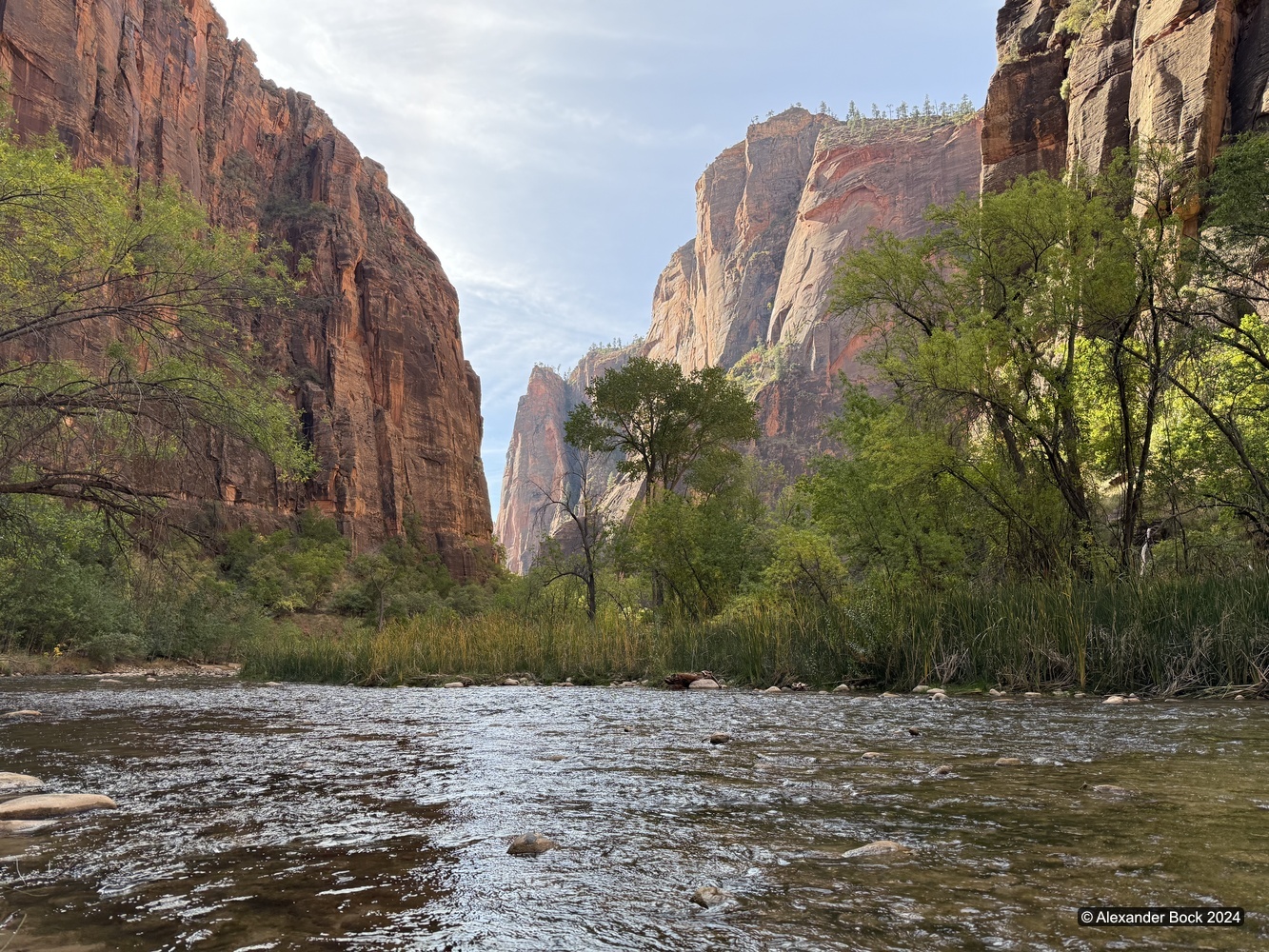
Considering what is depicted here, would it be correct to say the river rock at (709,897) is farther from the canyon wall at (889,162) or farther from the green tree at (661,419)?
the green tree at (661,419)

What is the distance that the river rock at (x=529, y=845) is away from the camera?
2.84 meters

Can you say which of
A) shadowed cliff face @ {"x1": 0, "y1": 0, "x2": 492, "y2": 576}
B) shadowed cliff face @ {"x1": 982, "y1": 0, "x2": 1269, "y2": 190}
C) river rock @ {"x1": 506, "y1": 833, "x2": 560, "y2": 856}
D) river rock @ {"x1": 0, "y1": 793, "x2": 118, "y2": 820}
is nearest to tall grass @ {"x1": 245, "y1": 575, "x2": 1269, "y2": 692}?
river rock @ {"x1": 506, "y1": 833, "x2": 560, "y2": 856}

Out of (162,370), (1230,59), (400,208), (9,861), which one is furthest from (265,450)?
(400,208)

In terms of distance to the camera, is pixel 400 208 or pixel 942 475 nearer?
pixel 942 475

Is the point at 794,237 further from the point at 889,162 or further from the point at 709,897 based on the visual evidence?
the point at 709,897

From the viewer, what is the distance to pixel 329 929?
6.82 ft

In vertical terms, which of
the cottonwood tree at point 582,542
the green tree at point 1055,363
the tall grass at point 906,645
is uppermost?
the green tree at point 1055,363

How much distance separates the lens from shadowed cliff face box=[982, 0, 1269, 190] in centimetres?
2873

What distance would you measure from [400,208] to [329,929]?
97.1 meters

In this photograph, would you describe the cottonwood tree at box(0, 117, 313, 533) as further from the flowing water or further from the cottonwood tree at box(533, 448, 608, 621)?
the cottonwood tree at box(533, 448, 608, 621)

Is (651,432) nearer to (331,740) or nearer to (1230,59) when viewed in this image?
(1230,59)

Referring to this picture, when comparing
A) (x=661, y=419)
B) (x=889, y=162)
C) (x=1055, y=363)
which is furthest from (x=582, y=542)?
(x=889, y=162)

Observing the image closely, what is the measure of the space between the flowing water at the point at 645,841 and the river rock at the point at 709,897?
4 cm

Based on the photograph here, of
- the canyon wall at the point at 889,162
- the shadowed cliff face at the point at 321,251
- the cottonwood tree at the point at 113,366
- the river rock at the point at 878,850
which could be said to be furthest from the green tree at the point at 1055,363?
the shadowed cliff face at the point at 321,251
